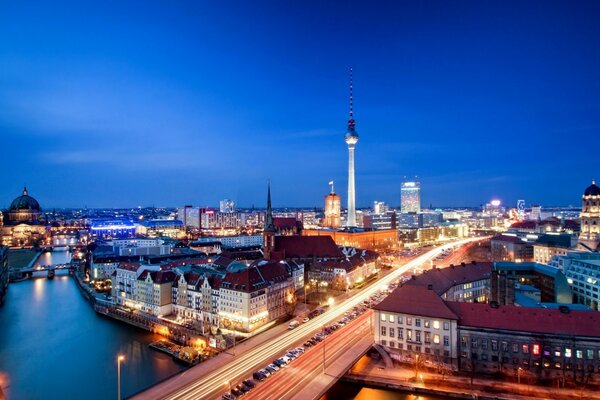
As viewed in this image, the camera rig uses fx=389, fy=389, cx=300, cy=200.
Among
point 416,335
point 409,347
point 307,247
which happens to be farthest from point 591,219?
point 409,347

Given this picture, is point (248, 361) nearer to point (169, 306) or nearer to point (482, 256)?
point (169, 306)

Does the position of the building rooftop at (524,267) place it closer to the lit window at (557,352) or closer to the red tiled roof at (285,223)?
the lit window at (557,352)

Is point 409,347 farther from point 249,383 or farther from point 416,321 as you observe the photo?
point 249,383

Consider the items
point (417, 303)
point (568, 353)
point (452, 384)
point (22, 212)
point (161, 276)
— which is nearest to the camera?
point (568, 353)

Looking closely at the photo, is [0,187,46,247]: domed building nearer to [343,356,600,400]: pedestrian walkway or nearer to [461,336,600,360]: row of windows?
[343,356,600,400]: pedestrian walkway

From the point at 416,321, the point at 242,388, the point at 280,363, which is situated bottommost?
the point at 242,388

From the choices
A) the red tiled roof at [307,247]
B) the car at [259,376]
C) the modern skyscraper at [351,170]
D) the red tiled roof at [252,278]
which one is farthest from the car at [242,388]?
the modern skyscraper at [351,170]
